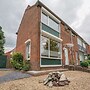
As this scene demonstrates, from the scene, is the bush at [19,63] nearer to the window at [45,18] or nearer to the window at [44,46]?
the window at [44,46]

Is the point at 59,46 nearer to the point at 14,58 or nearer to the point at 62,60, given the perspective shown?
the point at 62,60

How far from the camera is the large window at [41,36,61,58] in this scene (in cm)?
1383

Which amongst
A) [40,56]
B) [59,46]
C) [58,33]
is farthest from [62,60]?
[40,56]

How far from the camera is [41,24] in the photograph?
45.2ft

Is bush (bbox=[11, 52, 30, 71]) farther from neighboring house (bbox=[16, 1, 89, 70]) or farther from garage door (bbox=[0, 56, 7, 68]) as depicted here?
garage door (bbox=[0, 56, 7, 68])

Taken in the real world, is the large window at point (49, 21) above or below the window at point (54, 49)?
above

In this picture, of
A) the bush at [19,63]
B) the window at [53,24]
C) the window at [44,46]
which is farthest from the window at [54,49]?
the bush at [19,63]

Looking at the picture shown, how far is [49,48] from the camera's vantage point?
14.7 metres

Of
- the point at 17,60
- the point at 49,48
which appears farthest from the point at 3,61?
the point at 49,48

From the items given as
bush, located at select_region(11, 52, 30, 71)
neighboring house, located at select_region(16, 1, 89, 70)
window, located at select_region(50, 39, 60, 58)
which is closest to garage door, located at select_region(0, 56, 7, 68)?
neighboring house, located at select_region(16, 1, 89, 70)

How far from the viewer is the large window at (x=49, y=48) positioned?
45.4 ft

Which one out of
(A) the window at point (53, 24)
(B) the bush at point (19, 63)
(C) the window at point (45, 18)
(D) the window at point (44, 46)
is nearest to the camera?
(B) the bush at point (19, 63)

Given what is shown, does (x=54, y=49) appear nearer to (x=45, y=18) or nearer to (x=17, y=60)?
(x=45, y=18)

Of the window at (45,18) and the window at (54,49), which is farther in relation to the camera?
the window at (54,49)
